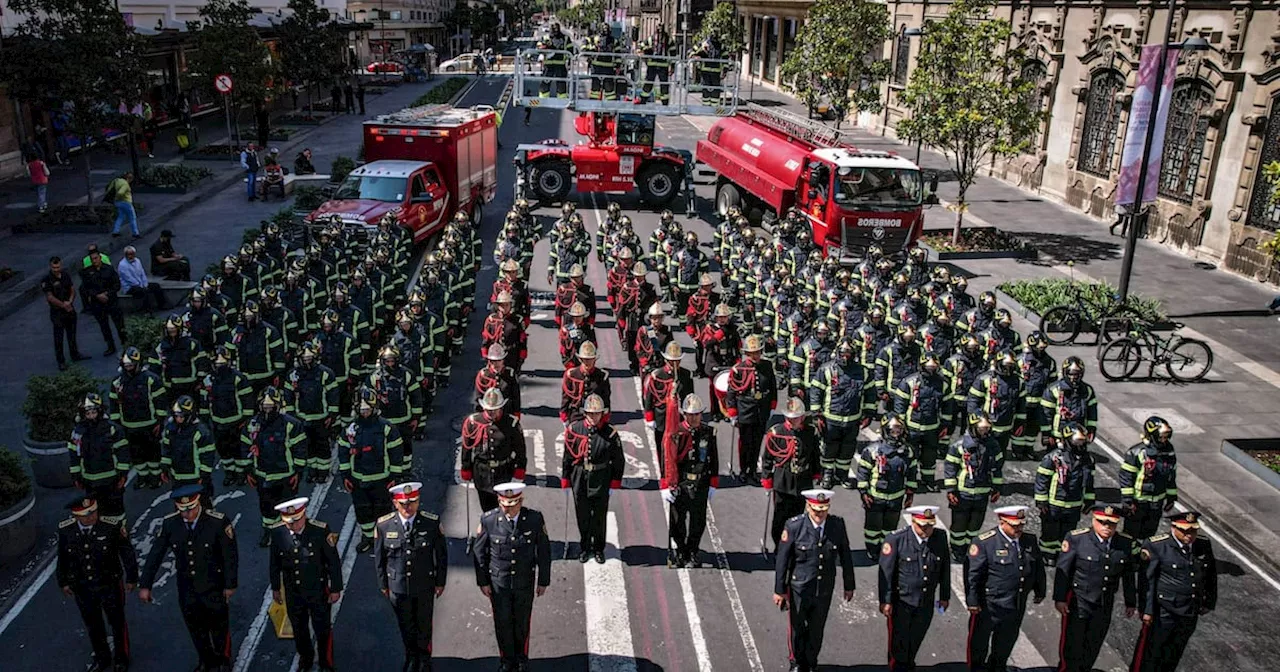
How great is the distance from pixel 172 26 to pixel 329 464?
39750 mm

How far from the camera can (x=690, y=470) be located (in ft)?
32.5

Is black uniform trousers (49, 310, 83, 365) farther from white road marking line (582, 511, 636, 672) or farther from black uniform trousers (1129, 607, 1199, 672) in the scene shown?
black uniform trousers (1129, 607, 1199, 672)

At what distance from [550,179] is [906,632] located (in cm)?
2251

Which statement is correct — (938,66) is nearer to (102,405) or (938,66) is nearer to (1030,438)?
(1030,438)

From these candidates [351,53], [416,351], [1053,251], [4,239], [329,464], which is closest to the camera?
[329,464]

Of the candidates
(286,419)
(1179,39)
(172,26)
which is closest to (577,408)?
(286,419)

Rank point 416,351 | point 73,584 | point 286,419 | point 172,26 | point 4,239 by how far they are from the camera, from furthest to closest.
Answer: point 172,26 → point 4,239 → point 416,351 → point 286,419 → point 73,584

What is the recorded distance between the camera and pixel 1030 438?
42.3 ft

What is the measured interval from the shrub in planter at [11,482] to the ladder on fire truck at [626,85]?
20.1m

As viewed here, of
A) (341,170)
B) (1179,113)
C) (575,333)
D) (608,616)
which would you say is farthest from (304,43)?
(608,616)

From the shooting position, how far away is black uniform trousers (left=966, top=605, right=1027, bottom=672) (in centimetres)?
815

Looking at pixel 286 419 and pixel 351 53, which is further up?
pixel 351 53

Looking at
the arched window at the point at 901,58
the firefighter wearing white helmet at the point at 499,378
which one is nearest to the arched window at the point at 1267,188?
the firefighter wearing white helmet at the point at 499,378

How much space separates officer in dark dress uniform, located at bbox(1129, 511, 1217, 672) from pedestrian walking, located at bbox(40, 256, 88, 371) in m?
15.4
